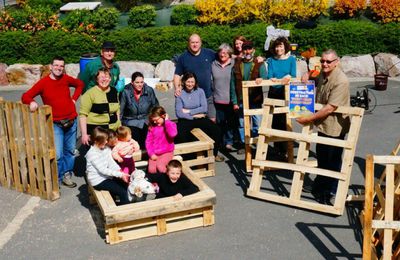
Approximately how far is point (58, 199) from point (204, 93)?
2.69 metres

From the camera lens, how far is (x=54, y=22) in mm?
14938

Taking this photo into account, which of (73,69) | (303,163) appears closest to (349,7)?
(73,69)

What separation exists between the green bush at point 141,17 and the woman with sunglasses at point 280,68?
29.3 feet

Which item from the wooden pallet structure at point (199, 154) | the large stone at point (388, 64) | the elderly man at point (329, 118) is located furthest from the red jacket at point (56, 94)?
the large stone at point (388, 64)

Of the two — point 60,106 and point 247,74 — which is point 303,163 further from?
point 60,106

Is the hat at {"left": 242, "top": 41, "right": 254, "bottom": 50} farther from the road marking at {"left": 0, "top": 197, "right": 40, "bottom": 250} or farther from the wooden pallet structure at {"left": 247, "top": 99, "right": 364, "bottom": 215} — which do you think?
the road marking at {"left": 0, "top": 197, "right": 40, "bottom": 250}

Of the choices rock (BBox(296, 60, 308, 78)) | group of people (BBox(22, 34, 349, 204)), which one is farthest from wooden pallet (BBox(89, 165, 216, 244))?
rock (BBox(296, 60, 308, 78))

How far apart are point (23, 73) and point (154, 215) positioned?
9706 millimetres

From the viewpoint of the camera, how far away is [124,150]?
640 cm

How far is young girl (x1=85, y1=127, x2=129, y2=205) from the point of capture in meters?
6.13

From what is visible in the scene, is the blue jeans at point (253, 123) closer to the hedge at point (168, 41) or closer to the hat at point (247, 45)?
the hat at point (247, 45)

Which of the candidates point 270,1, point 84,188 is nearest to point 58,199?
point 84,188

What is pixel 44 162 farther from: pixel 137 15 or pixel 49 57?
pixel 137 15

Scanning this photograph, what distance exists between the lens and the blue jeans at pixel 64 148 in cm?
701
